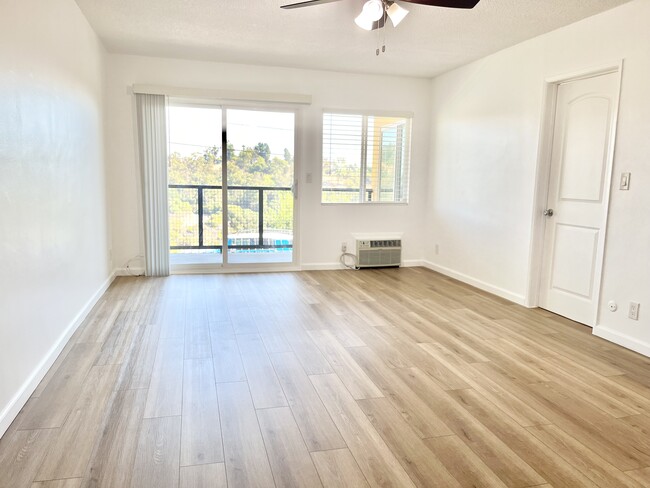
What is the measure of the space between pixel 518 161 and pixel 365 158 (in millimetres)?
2053

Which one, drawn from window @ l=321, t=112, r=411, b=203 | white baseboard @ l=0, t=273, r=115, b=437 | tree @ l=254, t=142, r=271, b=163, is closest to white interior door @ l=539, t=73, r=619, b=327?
window @ l=321, t=112, r=411, b=203

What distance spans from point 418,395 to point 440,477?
690 mm

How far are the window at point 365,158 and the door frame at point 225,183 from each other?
1.14ft

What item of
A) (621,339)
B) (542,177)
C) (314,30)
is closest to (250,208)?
(314,30)

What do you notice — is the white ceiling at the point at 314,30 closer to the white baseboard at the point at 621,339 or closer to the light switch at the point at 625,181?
the light switch at the point at 625,181

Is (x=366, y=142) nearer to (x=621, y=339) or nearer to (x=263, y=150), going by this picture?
(x=263, y=150)

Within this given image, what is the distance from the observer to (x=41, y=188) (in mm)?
2609

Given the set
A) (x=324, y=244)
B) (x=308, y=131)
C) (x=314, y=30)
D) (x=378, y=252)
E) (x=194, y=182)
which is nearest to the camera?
(x=314, y=30)

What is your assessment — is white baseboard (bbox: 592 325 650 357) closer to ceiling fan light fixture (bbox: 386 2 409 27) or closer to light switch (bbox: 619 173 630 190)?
light switch (bbox: 619 173 630 190)

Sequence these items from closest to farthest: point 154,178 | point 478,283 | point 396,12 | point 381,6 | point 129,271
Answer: point 381,6 < point 396,12 < point 478,283 < point 154,178 < point 129,271

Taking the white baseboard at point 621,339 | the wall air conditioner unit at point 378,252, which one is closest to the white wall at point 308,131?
the wall air conditioner unit at point 378,252

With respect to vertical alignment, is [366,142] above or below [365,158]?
above

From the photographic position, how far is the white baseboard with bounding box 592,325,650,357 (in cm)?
307

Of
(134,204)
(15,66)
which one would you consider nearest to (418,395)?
(15,66)
